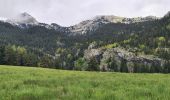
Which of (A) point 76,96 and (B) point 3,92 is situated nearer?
(A) point 76,96

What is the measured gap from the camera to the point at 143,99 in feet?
40.5

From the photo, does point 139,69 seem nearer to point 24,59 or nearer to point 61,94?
point 24,59

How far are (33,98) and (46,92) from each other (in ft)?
3.98

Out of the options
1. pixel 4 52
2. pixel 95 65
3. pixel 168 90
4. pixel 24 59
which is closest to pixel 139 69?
pixel 95 65

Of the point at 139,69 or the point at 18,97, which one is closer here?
the point at 18,97

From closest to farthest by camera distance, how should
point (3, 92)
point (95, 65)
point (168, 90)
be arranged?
point (3, 92)
point (168, 90)
point (95, 65)

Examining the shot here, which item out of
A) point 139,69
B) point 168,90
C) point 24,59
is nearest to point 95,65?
point 24,59

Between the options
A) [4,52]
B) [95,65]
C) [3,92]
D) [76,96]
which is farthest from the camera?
[95,65]

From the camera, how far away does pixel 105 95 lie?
13305 millimetres

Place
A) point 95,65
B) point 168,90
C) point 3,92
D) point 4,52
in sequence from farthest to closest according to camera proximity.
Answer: point 95,65, point 4,52, point 168,90, point 3,92

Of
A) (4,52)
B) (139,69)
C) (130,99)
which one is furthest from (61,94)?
(139,69)

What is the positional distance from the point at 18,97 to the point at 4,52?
390 feet

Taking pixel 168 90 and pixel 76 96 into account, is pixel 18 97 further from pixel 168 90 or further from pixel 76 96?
pixel 168 90

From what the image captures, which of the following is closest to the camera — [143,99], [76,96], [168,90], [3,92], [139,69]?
[143,99]
